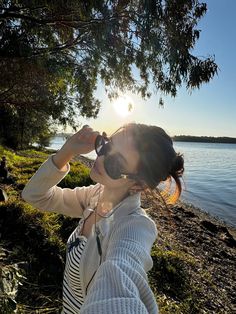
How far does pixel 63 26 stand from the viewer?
5938 mm

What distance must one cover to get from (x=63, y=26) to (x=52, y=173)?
471 cm

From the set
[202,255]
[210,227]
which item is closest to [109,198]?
[202,255]

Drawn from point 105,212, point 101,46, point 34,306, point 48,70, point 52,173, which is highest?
point 101,46

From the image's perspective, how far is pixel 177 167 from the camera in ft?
6.30

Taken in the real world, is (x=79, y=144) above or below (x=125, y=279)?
above

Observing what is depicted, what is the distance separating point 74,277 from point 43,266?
9.89ft

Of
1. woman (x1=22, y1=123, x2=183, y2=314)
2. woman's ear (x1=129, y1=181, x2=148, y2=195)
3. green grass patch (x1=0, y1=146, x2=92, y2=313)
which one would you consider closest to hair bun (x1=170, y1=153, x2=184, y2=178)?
woman (x1=22, y1=123, x2=183, y2=314)

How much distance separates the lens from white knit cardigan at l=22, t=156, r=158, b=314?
87 centimetres

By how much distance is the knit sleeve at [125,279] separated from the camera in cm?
84

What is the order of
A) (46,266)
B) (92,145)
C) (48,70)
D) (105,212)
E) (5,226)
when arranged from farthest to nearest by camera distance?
(48,70) < (5,226) < (46,266) < (92,145) < (105,212)

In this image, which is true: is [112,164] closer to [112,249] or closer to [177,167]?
[177,167]

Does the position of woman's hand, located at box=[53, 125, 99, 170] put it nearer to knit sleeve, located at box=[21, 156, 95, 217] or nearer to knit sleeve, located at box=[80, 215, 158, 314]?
knit sleeve, located at box=[21, 156, 95, 217]

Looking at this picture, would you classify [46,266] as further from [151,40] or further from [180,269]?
[151,40]

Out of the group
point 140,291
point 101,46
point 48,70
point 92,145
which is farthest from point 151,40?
point 140,291
